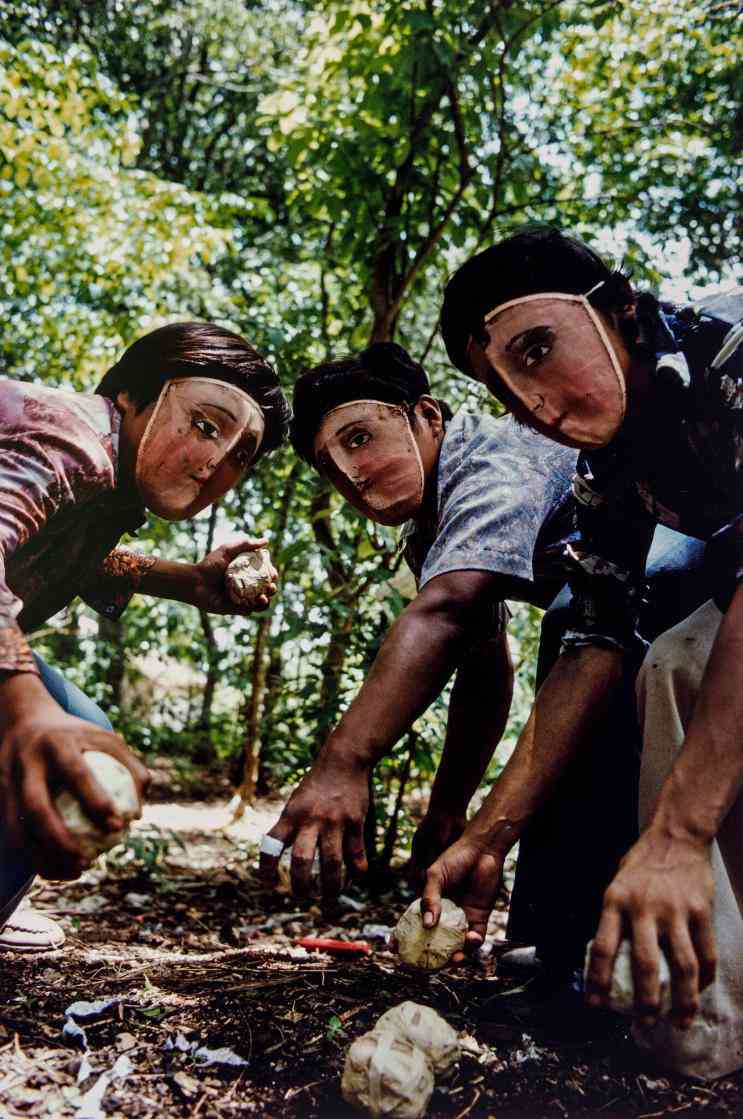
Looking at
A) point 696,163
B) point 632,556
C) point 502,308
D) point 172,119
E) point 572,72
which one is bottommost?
point 632,556

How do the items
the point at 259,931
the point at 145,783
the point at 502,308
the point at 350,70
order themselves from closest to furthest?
the point at 145,783
the point at 502,308
the point at 259,931
the point at 350,70

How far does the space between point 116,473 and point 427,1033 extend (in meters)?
1.27

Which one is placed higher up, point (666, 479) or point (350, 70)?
point (350, 70)

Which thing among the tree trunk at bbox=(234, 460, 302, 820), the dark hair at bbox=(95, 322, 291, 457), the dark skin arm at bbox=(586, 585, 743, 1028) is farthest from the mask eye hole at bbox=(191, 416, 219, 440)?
the tree trunk at bbox=(234, 460, 302, 820)

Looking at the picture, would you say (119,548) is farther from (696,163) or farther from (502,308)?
(696,163)

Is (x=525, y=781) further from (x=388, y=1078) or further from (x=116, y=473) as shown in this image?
(x=116, y=473)

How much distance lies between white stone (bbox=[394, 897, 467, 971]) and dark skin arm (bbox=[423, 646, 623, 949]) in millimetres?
32

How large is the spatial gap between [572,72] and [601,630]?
412cm

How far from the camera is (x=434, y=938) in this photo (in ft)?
5.24

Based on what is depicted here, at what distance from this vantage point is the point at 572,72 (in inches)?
185

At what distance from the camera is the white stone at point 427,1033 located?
1.47 meters

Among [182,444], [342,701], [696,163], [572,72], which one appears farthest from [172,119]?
[182,444]

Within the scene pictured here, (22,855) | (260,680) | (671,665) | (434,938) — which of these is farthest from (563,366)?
(260,680)

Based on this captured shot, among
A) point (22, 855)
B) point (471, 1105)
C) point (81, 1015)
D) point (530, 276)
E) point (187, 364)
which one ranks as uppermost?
point (530, 276)
